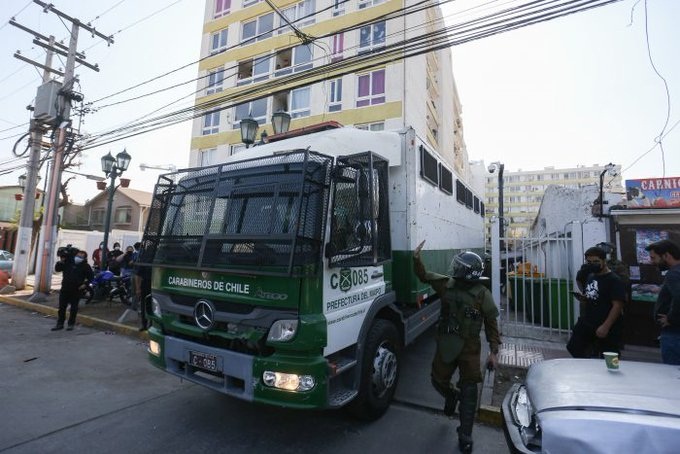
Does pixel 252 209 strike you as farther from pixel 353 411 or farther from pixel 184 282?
pixel 353 411

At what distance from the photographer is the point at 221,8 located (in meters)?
23.2

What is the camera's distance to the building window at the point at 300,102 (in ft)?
61.9

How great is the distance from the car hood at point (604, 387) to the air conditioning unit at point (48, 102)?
16.3 meters

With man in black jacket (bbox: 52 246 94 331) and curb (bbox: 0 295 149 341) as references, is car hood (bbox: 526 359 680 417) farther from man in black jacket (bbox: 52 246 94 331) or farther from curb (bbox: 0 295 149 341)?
man in black jacket (bbox: 52 246 94 331)

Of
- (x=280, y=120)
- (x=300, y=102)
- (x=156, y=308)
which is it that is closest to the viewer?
(x=156, y=308)

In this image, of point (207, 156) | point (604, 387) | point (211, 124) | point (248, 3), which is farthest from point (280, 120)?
point (248, 3)

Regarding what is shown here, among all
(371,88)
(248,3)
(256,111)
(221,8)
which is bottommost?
(256,111)

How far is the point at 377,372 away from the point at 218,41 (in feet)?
81.8

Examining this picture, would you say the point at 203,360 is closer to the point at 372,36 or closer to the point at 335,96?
the point at 335,96

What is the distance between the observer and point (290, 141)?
4680 mm

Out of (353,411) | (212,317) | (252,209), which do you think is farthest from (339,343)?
(252,209)

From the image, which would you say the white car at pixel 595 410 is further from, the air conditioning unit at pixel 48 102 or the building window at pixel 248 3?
the building window at pixel 248 3

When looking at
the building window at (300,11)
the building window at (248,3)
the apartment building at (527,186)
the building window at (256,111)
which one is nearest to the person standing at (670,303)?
the building window at (256,111)

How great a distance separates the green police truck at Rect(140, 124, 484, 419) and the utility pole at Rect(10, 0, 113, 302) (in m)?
10.7
